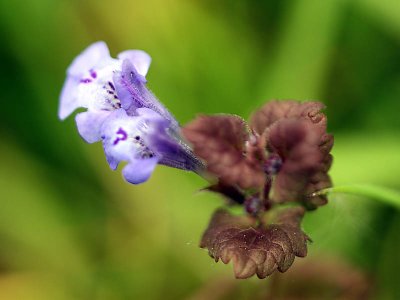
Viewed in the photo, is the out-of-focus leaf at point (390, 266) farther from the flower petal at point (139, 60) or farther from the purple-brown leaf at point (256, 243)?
the flower petal at point (139, 60)

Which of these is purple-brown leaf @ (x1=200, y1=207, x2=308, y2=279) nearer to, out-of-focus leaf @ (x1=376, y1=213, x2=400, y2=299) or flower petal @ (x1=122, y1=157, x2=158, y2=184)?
flower petal @ (x1=122, y1=157, x2=158, y2=184)

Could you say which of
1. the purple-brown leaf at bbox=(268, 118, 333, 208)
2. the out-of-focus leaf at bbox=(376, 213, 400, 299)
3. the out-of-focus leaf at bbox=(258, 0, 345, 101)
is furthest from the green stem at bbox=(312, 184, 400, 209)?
the out-of-focus leaf at bbox=(258, 0, 345, 101)

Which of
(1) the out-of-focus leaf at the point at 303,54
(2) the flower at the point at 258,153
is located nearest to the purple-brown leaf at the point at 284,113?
(2) the flower at the point at 258,153

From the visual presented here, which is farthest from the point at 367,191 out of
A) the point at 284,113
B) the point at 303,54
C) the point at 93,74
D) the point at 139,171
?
the point at 303,54

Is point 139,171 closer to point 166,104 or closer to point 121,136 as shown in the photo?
point 121,136

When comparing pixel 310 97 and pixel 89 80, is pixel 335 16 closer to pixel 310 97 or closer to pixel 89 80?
pixel 310 97

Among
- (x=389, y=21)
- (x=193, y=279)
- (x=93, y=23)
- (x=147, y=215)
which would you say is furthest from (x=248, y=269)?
(x=93, y=23)

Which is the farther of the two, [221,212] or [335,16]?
[335,16]
